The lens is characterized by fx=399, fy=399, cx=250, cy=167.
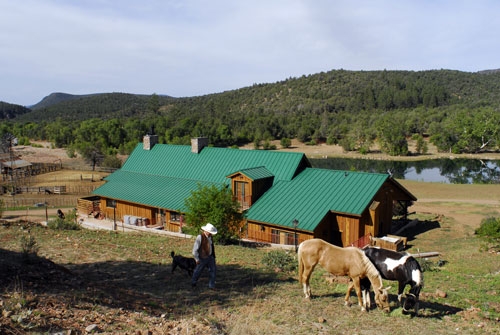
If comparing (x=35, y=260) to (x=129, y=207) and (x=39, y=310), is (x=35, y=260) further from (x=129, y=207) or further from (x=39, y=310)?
(x=129, y=207)

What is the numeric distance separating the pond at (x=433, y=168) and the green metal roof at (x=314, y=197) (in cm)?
3167

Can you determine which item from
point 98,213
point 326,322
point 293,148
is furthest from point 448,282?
point 293,148

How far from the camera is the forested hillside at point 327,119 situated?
91938 millimetres

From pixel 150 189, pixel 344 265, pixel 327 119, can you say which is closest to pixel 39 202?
pixel 150 189

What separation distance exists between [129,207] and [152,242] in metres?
13.3

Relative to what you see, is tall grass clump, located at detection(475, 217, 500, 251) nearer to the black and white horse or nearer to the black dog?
the black and white horse

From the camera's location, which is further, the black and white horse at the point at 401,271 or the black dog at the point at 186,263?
the black dog at the point at 186,263

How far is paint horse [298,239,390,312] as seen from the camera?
9641mm

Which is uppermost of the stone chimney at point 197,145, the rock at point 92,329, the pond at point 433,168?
the stone chimney at point 197,145

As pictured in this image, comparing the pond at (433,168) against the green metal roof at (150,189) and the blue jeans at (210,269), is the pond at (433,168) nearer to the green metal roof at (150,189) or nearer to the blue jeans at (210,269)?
the green metal roof at (150,189)

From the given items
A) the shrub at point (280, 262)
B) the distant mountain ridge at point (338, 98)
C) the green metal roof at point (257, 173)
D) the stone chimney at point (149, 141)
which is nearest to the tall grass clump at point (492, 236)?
the shrub at point (280, 262)

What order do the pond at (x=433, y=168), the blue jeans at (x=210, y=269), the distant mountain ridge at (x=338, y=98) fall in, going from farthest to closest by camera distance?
the distant mountain ridge at (x=338, y=98) < the pond at (x=433, y=168) < the blue jeans at (x=210, y=269)

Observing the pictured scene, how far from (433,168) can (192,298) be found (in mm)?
70803

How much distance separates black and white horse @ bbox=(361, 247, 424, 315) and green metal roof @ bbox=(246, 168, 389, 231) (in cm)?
1169
